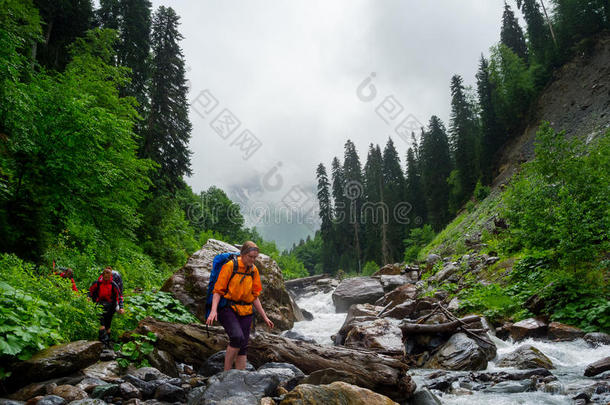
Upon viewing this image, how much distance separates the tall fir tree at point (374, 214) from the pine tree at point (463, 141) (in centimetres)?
1259

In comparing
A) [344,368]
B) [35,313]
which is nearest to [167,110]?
[35,313]

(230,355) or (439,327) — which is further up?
(230,355)

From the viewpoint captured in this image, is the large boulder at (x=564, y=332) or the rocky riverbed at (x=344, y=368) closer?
the rocky riverbed at (x=344, y=368)

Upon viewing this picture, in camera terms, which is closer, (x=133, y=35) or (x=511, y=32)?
A: (x=133, y=35)

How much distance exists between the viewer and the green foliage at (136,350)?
19.1 feet

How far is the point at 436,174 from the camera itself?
52.5 m

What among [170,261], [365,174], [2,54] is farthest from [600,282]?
[365,174]

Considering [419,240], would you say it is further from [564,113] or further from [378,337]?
[378,337]

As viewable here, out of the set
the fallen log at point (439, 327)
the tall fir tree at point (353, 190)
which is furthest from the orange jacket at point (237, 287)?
the tall fir tree at point (353, 190)

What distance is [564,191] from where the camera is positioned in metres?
8.96

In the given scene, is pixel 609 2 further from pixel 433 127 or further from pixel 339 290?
pixel 339 290

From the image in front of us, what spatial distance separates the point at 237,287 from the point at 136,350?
269cm

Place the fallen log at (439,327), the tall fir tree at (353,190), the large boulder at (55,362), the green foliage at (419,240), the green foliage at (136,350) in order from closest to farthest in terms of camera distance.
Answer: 1. the large boulder at (55,362)
2. the green foliage at (136,350)
3. the fallen log at (439,327)
4. the green foliage at (419,240)
5. the tall fir tree at (353,190)

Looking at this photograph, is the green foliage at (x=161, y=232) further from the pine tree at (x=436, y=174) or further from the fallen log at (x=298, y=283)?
the pine tree at (x=436, y=174)
